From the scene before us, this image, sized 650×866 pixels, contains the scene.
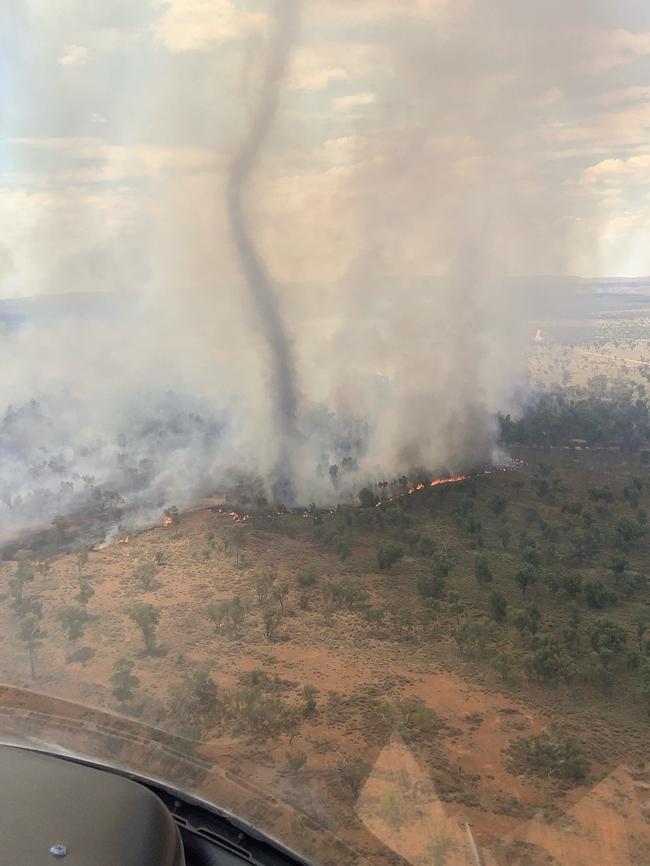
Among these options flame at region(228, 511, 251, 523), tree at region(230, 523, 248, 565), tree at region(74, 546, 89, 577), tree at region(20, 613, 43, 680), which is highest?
tree at region(20, 613, 43, 680)

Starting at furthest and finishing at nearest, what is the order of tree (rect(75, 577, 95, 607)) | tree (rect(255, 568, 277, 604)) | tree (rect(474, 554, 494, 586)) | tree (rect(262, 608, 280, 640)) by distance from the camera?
tree (rect(474, 554, 494, 586)), tree (rect(255, 568, 277, 604)), tree (rect(75, 577, 95, 607)), tree (rect(262, 608, 280, 640))

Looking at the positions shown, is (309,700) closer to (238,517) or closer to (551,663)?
(551,663)

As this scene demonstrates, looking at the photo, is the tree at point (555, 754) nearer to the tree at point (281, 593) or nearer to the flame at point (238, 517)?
the tree at point (281, 593)

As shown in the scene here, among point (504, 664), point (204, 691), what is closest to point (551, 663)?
point (504, 664)

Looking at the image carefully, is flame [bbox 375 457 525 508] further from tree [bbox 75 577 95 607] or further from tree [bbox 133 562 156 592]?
tree [bbox 75 577 95 607]

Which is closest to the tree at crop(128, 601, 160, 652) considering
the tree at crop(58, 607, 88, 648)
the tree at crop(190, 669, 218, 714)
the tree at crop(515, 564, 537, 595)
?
the tree at crop(58, 607, 88, 648)

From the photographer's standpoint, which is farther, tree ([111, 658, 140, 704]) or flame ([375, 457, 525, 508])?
flame ([375, 457, 525, 508])
